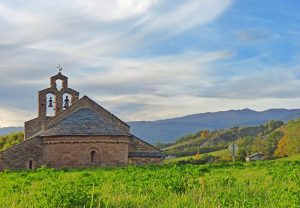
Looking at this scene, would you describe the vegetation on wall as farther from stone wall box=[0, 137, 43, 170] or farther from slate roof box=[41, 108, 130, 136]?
slate roof box=[41, 108, 130, 136]

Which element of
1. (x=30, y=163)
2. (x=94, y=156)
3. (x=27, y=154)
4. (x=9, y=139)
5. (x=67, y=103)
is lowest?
(x=30, y=163)

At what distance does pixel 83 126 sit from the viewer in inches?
1784

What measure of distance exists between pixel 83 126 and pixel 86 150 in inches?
82.7

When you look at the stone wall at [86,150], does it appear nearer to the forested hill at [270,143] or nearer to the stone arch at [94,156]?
the stone arch at [94,156]

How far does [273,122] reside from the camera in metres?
160

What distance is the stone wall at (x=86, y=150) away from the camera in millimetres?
44719

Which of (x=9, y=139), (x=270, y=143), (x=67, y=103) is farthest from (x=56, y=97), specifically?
(x=270, y=143)

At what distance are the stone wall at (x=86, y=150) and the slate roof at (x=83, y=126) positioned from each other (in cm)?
43

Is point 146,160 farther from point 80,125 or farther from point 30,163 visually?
point 30,163

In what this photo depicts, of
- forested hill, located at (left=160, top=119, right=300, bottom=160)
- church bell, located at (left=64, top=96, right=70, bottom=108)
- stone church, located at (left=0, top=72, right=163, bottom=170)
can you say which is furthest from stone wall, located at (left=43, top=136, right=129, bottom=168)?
forested hill, located at (left=160, top=119, right=300, bottom=160)

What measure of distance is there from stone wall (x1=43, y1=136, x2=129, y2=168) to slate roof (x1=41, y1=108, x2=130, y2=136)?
0.43 metres

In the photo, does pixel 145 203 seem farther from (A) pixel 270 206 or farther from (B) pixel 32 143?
(B) pixel 32 143

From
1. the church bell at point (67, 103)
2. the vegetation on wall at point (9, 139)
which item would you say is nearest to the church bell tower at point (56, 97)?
the church bell at point (67, 103)

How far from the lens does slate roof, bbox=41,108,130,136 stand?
4478cm
